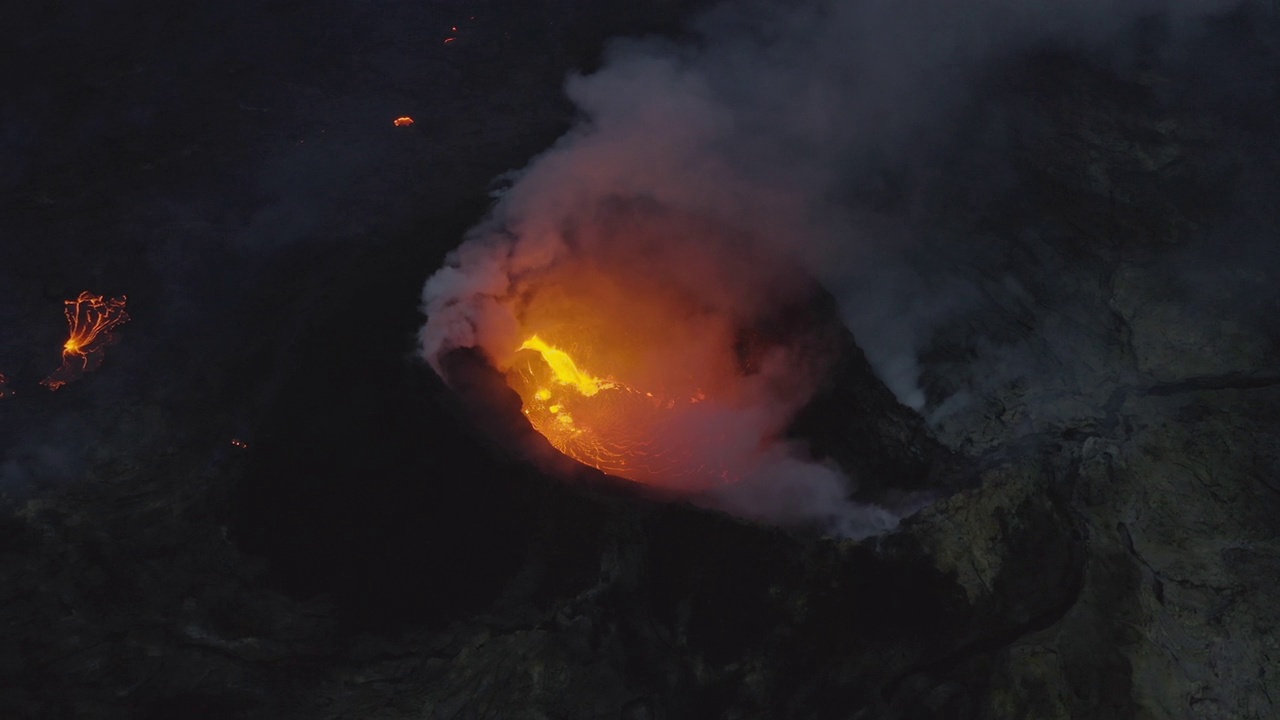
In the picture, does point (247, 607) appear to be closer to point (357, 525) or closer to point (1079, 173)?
point (357, 525)

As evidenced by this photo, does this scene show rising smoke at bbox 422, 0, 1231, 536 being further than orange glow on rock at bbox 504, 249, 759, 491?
No

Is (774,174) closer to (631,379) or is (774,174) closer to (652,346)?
(652,346)

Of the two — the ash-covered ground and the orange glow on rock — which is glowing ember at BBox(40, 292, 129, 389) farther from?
the orange glow on rock

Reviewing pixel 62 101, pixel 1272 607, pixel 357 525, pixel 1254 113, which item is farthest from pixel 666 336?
pixel 62 101

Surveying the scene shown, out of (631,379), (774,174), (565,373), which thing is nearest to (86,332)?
(565,373)

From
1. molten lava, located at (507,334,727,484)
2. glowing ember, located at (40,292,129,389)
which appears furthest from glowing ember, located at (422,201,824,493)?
glowing ember, located at (40,292,129,389)
